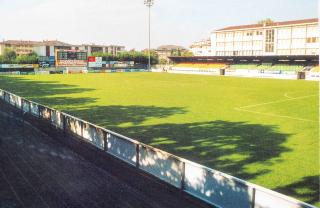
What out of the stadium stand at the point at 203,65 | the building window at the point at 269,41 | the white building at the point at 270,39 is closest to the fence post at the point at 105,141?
the stadium stand at the point at 203,65

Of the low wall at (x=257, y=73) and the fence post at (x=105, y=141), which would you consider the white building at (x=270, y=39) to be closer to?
the low wall at (x=257, y=73)

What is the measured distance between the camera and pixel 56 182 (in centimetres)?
1201

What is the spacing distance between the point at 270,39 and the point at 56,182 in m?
101

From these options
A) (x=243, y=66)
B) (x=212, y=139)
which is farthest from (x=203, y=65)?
(x=212, y=139)

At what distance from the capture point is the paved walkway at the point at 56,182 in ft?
34.3

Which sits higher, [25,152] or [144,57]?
[144,57]

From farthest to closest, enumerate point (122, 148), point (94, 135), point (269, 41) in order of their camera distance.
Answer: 1. point (269, 41)
2. point (94, 135)
3. point (122, 148)

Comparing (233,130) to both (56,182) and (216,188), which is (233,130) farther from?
(56,182)

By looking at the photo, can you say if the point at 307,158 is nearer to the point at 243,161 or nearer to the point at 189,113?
the point at 243,161

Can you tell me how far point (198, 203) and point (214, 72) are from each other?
3073 inches

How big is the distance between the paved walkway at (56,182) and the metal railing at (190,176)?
0.88 meters

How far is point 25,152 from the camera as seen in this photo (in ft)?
51.4

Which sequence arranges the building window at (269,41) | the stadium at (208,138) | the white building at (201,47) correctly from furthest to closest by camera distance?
the white building at (201,47) < the building window at (269,41) < the stadium at (208,138)

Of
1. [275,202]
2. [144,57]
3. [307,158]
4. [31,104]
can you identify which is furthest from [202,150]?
[144,57]
